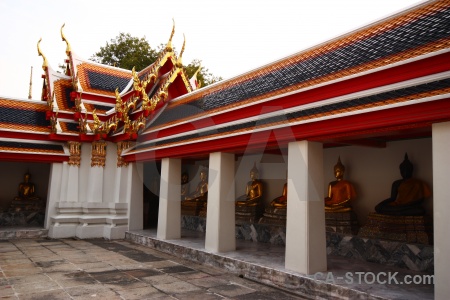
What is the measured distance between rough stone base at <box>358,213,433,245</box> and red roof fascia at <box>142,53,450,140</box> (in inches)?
90.4

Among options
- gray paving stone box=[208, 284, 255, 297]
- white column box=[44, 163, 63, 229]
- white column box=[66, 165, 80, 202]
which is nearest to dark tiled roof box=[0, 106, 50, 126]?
white column box=[44, 163, 63, 229]

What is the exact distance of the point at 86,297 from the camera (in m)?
4.44

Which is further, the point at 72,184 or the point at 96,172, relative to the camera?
the point at 96,172

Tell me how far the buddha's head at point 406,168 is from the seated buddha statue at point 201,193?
5.55 meters

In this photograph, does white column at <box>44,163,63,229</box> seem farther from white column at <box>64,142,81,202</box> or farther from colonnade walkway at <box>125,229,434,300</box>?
colonnade walkway at <box>125,229,434,300</box>

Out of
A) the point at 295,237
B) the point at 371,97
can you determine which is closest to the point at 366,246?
the point at 295,237

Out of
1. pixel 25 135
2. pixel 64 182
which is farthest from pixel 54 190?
pixel 25 135

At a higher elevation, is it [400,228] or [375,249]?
[400,228]

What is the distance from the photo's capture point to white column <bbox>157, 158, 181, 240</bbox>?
7.85 meters

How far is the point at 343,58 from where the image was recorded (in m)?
4.91

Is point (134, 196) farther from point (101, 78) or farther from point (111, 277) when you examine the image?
point (111, 277)

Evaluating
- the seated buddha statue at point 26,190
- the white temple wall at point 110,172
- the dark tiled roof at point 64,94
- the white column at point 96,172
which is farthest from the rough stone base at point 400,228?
the seated buddha statue at point 26,190

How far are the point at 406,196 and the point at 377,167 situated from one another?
91cm

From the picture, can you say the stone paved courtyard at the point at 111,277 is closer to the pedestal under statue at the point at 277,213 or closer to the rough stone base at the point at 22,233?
the rough stone base at the point at 22,233
